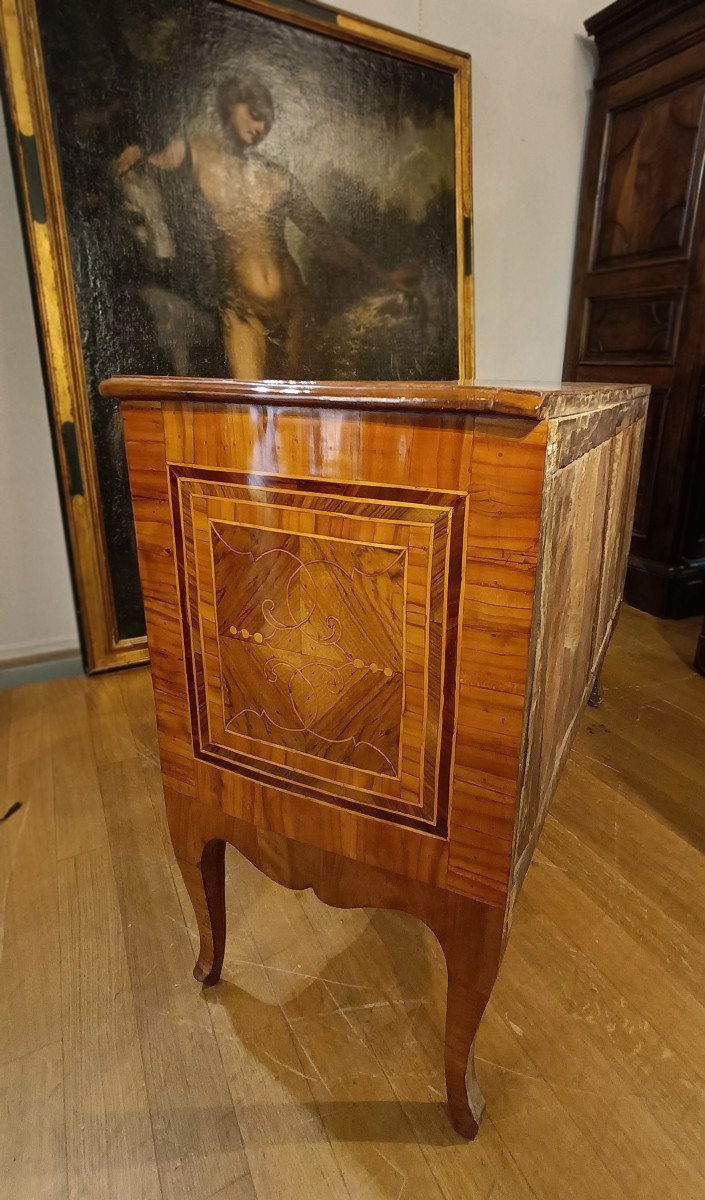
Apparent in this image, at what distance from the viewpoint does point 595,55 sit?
2.72m

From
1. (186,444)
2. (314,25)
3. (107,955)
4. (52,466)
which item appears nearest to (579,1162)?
(107,955)

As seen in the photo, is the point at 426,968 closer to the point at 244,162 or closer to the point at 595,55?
the point at 244,162

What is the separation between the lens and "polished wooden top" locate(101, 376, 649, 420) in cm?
55

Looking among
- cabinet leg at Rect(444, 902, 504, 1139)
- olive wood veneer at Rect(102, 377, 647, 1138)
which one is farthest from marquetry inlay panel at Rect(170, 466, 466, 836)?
cabinet leg at Rect(444, 902, 504, 1139)

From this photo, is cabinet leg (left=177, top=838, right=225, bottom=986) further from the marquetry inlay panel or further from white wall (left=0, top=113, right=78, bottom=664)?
white wall (left=0, top=113, right=78, bottom=664)

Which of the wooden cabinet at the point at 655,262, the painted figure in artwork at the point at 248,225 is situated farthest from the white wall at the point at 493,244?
the painted figure in artwork at the point at 248,225

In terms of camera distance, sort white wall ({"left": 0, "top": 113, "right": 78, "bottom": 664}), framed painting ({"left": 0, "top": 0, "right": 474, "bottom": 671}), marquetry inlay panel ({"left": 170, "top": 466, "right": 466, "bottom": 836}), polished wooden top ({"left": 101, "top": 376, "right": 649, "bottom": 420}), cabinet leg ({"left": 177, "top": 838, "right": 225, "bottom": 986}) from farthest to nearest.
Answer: white wall ({"left": 0, "top": 113, "right": 78, "bottom": 664}), framed painting ({"left": 0, "top": 0, "right": 474, "bottom": 671}), cabinet leg ({"left": 177, "top": 838, "right": 225, "bottom": 986}), marquetry inlay panel ({"left": 170, "top": 466, "right": 466, "bottom": 836}), polished wooden top ({"left": 101, "top": 376, "right": 649, "bottom": 420})

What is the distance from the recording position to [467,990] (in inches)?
30.6

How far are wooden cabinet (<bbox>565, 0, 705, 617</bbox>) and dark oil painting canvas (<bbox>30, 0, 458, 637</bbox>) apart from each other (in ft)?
2.53

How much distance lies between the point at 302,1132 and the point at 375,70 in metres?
2.98

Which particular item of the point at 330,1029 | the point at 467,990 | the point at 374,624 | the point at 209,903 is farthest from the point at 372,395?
→ the point at 330,1029

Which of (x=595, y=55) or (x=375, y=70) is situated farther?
(x=595, y=55)

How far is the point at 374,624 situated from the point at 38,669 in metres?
1.93

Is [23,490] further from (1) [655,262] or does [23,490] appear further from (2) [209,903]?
(1) [655,262]
